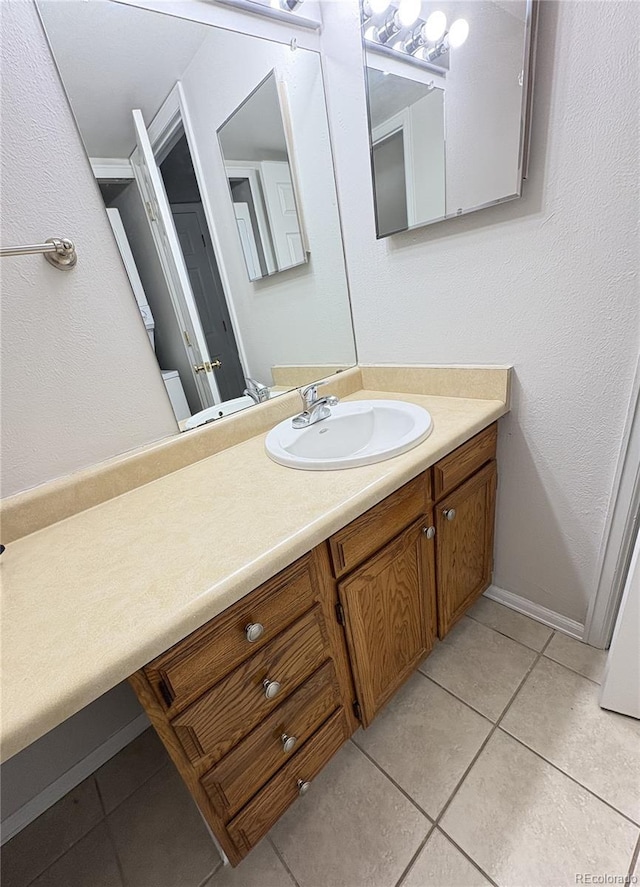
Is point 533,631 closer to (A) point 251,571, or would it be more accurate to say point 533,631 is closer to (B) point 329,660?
(B) point 329,660

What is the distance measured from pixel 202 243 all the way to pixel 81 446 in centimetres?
64

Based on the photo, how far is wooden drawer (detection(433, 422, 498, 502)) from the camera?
952 mm

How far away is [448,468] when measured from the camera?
3.17 feet

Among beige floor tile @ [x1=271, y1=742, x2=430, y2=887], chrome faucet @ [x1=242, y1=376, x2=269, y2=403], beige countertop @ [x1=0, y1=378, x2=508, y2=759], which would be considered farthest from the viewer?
chrome faucet @ [x1=242, y1=376, x2=269, y2=403]

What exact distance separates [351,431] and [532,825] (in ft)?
3.48

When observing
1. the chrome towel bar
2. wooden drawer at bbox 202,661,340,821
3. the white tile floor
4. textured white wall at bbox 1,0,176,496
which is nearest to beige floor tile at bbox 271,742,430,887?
the white tile floor

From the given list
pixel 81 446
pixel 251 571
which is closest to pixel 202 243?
pixel 81 446

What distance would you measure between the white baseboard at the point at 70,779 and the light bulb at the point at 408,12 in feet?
7.05

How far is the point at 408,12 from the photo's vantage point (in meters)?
0.93

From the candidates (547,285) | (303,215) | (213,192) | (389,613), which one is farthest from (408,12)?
(389,613)

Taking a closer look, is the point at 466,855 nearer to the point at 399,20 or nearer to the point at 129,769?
the point at 129,769

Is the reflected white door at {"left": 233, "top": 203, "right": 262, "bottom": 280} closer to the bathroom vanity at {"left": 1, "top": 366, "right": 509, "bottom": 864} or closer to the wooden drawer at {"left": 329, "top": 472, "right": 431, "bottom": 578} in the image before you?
the bathroom vanity at {"left": 1, "top": 366, "right": 509, "bottom": 864}

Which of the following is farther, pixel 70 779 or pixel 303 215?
pixel 303 215

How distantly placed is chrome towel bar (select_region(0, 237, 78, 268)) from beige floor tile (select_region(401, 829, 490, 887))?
1.57 m
